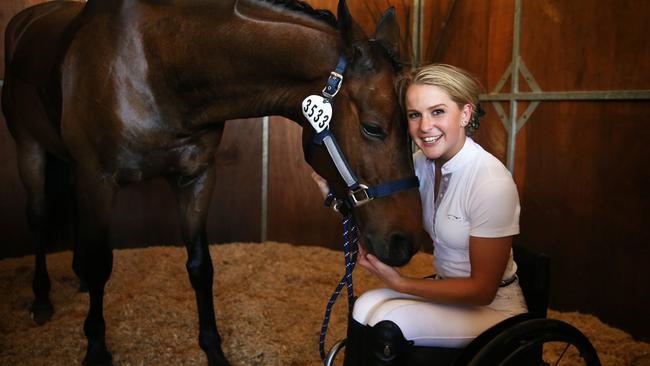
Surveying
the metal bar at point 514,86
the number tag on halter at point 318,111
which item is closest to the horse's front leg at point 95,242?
the number tag on halter at point 318,111

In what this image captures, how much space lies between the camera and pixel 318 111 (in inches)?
58.4

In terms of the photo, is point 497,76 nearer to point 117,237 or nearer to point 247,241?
point 247,241

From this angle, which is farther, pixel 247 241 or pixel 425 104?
pixel 247 241

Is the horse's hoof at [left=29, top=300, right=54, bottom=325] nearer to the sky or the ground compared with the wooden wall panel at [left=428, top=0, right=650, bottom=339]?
nearer to the ground

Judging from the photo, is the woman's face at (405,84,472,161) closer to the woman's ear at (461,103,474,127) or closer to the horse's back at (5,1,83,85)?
the woman's ear at (461,103,474,127)

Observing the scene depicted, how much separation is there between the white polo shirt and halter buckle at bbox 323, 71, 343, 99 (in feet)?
1.19

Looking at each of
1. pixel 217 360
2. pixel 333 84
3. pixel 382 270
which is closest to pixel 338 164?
pixel 333 84

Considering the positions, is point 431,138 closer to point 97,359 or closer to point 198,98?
point 198,98

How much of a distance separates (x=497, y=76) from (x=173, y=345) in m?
2.17

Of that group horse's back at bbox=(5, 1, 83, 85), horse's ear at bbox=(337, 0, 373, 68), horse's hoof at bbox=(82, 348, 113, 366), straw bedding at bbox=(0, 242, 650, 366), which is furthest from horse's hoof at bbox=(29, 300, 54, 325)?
horse's ear at bbox=(337, 0, 373, 68)

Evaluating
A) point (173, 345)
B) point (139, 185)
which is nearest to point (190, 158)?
point (173, 345)

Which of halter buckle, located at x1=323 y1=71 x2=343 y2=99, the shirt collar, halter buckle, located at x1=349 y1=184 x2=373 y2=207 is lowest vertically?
halter buckle, located at x1=349 y1=184 x2=373 y2=207

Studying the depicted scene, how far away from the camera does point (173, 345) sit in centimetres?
217

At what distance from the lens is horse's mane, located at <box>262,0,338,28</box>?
1562 mm
